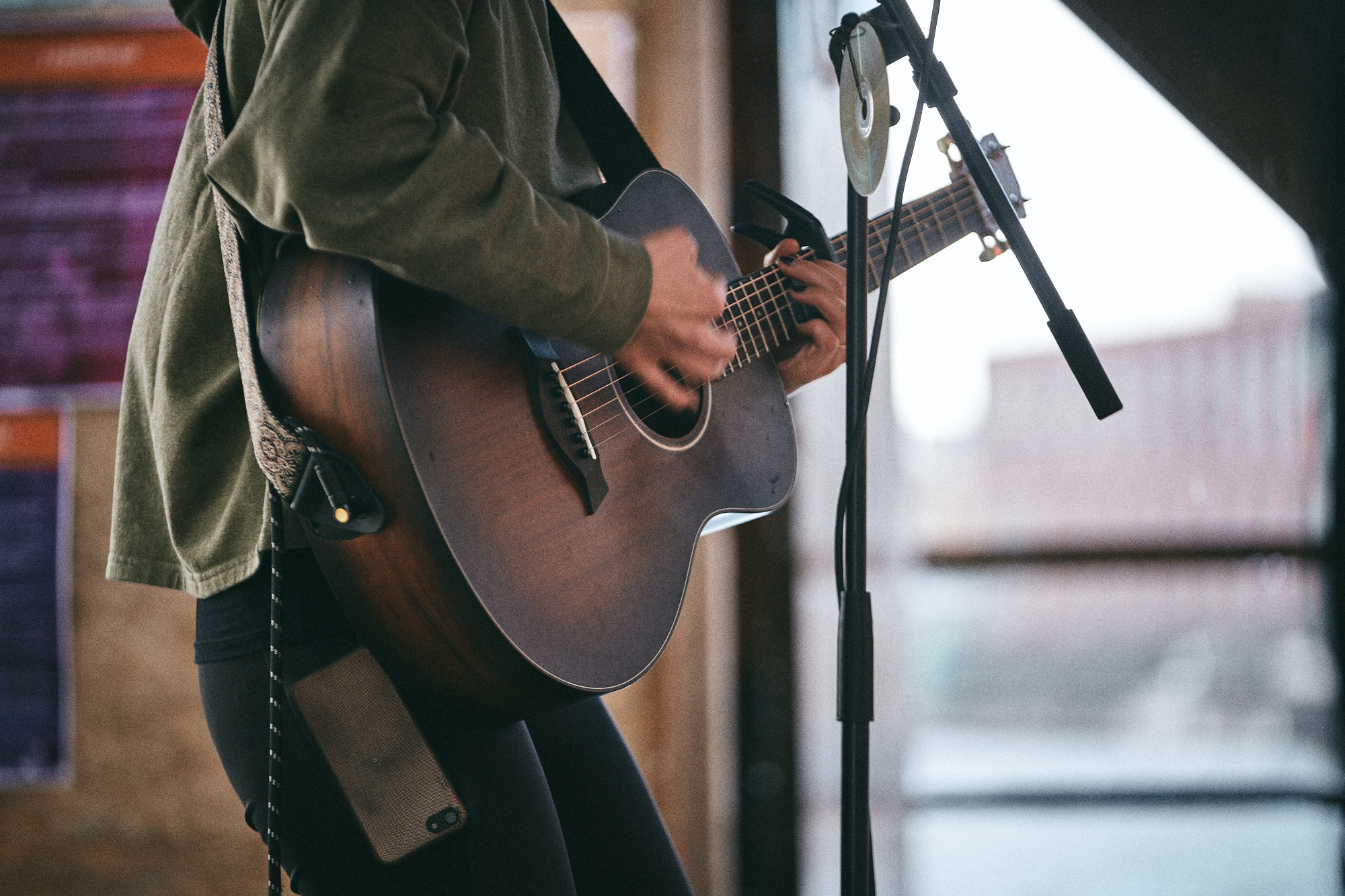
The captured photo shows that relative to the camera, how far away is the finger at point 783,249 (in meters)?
1.09

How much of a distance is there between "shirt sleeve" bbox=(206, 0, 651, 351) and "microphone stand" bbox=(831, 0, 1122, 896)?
0.23m

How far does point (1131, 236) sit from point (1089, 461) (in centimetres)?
58

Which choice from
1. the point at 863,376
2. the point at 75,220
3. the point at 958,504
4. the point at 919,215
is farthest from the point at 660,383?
the point at 75,220

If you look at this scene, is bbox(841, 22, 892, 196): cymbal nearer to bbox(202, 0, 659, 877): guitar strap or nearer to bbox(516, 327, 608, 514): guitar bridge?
bbox(516, 327, 608, 514): guitar bridge

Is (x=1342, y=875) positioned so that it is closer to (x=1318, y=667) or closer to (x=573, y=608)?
(x=1318, y=667)

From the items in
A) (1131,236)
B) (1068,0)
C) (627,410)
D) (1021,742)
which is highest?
(1068,0)

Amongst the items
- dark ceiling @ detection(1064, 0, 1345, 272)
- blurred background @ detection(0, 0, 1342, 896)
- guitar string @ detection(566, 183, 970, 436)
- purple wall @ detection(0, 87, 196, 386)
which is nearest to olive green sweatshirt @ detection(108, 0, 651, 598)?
guitar string @ detection(566, 183, 970, 436)

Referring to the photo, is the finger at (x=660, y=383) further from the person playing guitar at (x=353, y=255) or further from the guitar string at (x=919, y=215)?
the guitar string at (x=919, y=215)

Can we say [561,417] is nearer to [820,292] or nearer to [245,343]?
[245,343]

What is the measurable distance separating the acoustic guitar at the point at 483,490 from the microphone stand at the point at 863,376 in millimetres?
181

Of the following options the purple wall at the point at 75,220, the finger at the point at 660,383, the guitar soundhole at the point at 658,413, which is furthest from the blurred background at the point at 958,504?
the finger at the point at 660,383

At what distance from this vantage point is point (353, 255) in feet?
1.97

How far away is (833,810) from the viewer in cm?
198

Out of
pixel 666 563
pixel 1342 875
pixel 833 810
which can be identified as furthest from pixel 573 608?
pixel 1342 875
